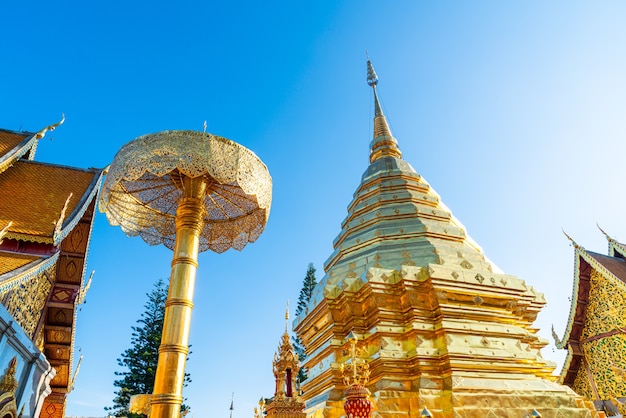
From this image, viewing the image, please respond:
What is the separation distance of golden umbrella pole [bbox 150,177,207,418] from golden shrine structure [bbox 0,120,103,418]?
80.2 inches

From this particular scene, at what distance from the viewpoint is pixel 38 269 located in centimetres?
553

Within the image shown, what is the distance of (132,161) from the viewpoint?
4820mm

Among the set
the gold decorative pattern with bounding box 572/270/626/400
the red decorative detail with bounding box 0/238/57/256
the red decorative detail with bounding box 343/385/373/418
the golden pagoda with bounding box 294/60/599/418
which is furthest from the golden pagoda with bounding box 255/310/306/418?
the gold decorative pattern with bounding box 572/270/626/400

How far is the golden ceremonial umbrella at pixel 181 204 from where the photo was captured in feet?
13.4

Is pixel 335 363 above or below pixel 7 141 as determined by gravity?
below

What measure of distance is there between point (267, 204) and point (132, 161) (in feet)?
5.45

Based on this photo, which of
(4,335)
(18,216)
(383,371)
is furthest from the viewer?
(383,371)

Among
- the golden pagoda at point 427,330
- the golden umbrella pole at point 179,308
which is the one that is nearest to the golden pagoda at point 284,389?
the golden pagoda at point 427,330

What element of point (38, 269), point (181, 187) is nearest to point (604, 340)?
point (181, 187)

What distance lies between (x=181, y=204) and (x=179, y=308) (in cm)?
123

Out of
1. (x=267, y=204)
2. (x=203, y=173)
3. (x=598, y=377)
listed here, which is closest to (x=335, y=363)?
(x=267, y=204)

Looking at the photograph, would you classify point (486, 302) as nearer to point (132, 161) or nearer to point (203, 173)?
point (203, 173)

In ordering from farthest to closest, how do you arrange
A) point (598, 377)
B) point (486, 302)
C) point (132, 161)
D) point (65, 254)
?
1. point (598, 377)
2. point (486, 302)
3. point (65, 254)
4. point (132, 161)

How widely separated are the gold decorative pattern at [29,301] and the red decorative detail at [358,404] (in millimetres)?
4483
